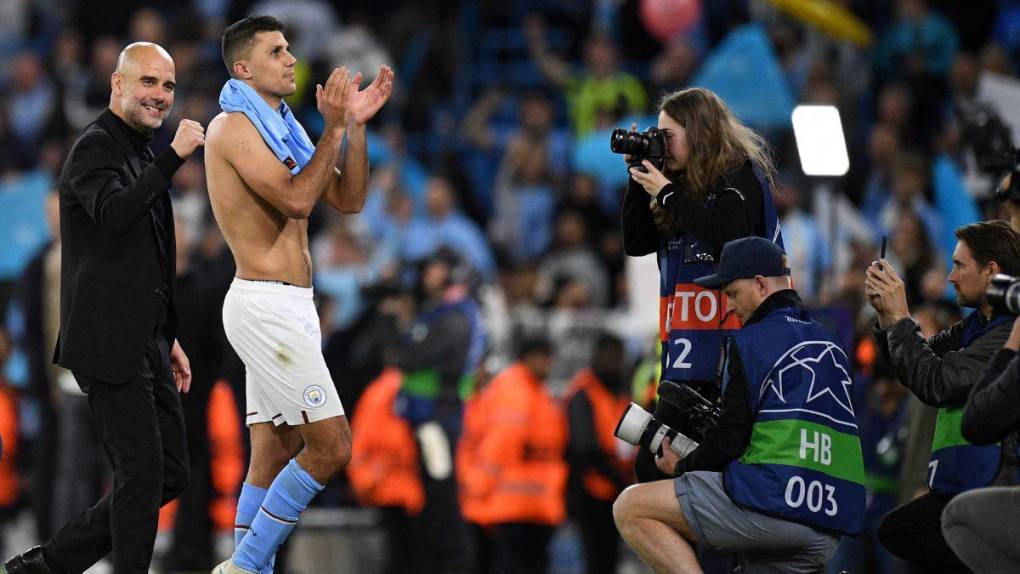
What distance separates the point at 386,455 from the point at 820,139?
424 centimetres

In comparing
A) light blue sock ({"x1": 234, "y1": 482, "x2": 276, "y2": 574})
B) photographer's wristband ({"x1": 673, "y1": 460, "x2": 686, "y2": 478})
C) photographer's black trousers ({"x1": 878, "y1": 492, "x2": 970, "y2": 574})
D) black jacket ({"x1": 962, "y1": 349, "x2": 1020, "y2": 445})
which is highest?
black jacket ({"x1": 962, "y1": 349, "x2": 1020, "y2": 445})

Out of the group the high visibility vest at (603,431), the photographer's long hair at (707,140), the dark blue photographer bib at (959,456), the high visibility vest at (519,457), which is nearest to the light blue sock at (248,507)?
the photographer's long hair at (707,140)

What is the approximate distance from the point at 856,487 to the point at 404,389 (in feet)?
19.1

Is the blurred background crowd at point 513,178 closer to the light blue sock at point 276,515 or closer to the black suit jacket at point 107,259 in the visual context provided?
the light blue sock at point 276,515

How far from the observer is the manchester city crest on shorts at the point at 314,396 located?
643 cm

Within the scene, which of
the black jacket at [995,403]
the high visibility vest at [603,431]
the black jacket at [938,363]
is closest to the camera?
the black jacket at [995,403]

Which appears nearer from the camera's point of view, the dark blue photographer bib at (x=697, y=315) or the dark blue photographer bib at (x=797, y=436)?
the dark blue photographer bib at (x=797, y=436)

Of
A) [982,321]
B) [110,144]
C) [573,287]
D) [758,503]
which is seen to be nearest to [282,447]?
[110,144]

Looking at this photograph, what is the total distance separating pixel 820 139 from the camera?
28.7 ft

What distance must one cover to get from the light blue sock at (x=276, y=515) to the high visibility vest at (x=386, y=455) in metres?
4.83

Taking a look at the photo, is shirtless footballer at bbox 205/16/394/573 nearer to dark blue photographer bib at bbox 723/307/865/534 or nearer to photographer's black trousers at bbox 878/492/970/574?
dark blue photographer bib at bbox 723/307/865/534

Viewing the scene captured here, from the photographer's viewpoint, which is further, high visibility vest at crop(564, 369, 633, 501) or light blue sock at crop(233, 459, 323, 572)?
high visibility vest at crop(564, 369, 633, 501)

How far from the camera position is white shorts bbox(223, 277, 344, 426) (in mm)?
6434

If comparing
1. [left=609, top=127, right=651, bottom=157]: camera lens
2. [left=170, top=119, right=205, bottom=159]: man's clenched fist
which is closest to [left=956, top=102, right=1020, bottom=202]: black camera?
[left=609, top=127, right=651, bottom=157]: camera lens
